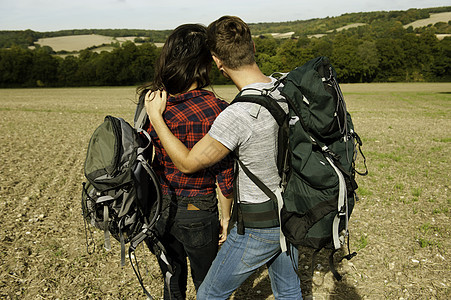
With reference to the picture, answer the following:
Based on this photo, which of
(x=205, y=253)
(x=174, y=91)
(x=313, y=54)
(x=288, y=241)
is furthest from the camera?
(x=313, y=54)

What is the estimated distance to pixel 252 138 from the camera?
199 centimetres

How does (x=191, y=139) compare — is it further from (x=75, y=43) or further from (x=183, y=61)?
(x=75, y=43)

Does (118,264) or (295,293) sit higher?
(295,293)

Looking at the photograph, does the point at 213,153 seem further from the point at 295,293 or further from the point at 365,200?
the point at 365,200

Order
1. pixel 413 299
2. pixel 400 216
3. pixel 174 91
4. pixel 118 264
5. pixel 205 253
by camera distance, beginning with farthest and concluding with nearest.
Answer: pixel 400 216, pixel 118 264, pixel 413 299, pixel 205 253, pixel 174 91

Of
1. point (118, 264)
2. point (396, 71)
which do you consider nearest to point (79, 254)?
point (118, 264)

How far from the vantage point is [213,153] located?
201 centimetres

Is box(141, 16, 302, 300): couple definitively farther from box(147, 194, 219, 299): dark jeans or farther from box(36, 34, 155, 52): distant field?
box(36, 34, 155, 52): distant field

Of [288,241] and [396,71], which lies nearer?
[288,241]

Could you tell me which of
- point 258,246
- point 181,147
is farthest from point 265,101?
point 258,246

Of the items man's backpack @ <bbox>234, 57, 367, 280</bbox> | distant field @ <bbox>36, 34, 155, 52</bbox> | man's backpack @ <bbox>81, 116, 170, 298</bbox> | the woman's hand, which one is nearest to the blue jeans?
man's backpack @ <bbox>234, 57, 367, 280</bbox>

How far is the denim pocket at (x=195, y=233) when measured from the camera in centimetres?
245

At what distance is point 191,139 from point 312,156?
756 mm

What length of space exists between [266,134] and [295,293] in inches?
44.7
